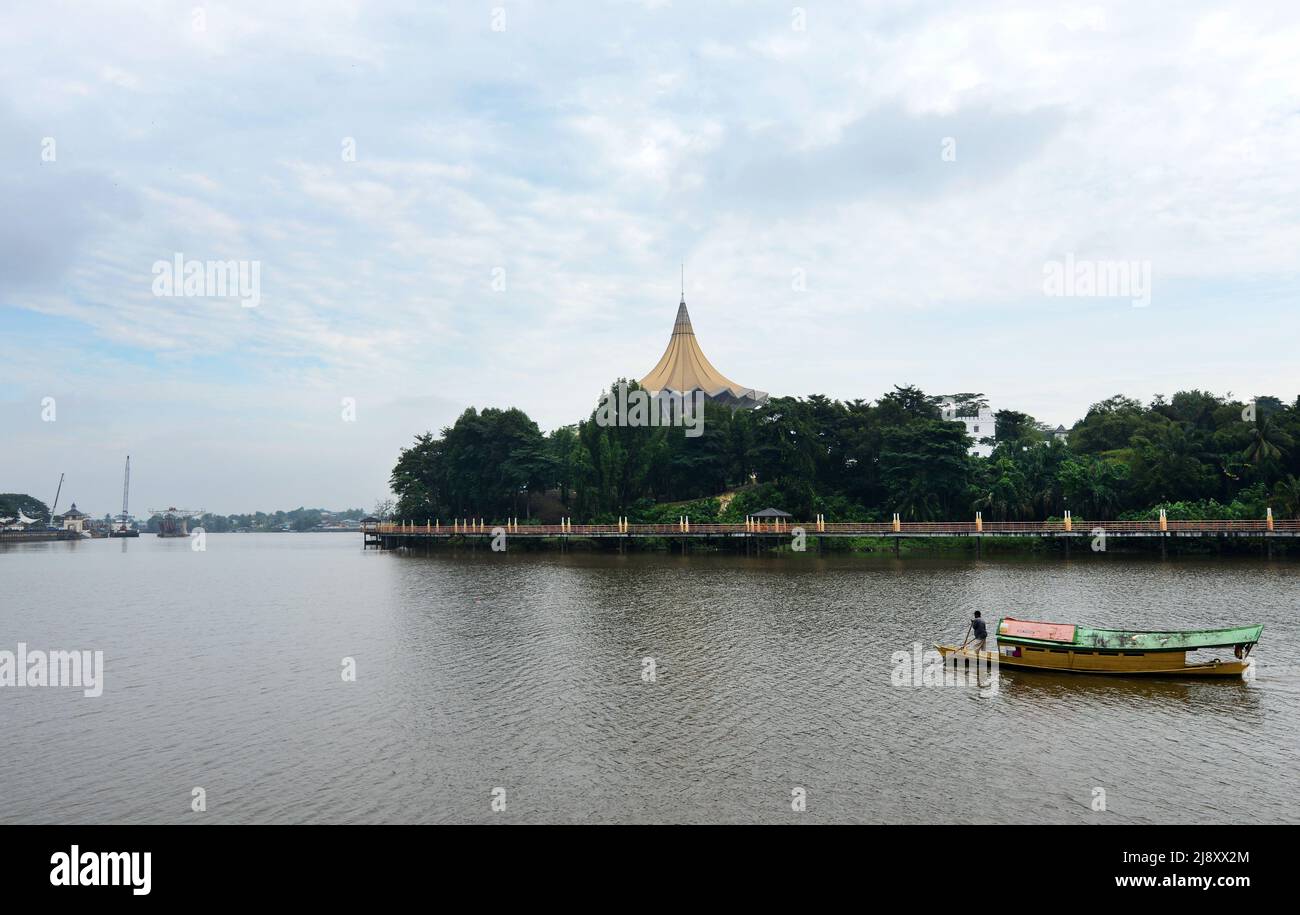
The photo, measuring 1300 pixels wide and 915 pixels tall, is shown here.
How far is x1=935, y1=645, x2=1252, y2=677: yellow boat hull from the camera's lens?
62.5 ft

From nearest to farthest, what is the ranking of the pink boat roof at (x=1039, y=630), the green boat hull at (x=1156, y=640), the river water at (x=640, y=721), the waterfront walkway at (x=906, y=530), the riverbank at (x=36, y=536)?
the river water at (x=640, y=721) < the green boat hull at (x=1156, y=640) < the pink boat roof at (x=1039, y=630) < the waterfront walkway at (x=906, y=530) < the riverbank at (x=36, y=536)

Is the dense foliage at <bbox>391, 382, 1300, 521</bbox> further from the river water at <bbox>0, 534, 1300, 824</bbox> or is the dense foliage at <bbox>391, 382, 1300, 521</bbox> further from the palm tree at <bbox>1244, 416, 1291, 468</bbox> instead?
the river water at <bbox>0, 534, 1300, 824</bbox>

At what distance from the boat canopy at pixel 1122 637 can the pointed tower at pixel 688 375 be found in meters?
75.5

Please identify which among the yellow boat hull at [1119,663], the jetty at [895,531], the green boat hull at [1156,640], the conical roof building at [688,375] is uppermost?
the conical roof building at [688,375]

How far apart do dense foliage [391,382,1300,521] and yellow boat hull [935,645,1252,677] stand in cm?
4157

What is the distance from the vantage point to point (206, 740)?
52.4ft

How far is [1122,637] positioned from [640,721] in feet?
40.2

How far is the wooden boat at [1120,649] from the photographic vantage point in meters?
19.1

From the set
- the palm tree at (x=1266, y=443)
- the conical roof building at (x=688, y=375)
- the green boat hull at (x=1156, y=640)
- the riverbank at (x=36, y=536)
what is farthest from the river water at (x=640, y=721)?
the riverbank at (x=36, y=536)

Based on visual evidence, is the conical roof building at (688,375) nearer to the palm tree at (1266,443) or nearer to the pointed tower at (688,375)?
the pointed tower at (688,375)

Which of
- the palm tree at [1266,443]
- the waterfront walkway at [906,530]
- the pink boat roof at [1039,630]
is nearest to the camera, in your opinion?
the pink boat roof at [1039,630]

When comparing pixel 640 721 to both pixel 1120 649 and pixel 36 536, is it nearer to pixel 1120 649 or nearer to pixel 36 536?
pixel 1120 649

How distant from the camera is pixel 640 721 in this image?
16797 millimetres

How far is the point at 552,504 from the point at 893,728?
74275mm
